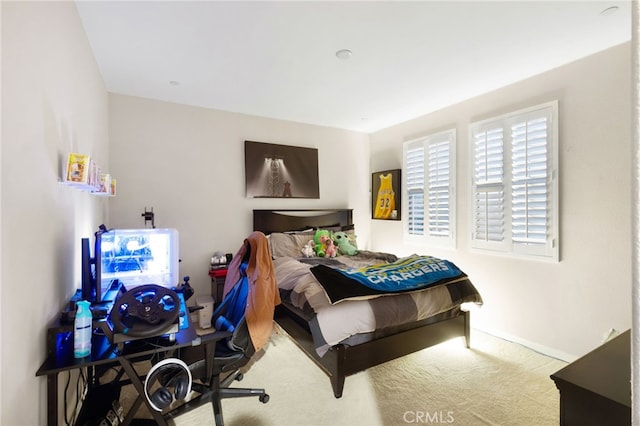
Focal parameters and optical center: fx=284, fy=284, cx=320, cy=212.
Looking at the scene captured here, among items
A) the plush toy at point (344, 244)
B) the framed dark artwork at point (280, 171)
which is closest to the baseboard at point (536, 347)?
the plush toy at point (344, 244)

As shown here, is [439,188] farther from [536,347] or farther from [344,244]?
[536,347]

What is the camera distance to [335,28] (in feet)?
6.55

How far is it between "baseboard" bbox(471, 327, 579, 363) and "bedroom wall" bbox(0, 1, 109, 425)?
11.7 ft

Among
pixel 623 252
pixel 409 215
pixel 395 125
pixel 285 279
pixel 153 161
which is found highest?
pixel 395 125

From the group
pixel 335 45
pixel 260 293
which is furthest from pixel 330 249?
pixel 335 45

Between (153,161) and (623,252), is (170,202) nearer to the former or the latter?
(153,161)

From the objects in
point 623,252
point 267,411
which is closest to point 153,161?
point 267,411

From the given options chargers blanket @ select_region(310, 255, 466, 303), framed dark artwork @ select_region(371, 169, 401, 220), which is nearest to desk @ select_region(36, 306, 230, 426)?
chargers blanket @ select_region(310, 255, 466, 303)

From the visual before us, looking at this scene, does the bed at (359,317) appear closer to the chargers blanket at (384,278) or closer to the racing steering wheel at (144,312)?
the chargers blanket at (384,278)

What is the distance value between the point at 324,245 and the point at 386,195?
4.39ft

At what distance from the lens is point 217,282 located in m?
3.17

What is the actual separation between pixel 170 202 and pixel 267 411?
8.13 feet

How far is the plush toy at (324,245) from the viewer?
359cm

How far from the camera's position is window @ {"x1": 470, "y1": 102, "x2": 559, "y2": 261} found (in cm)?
257
